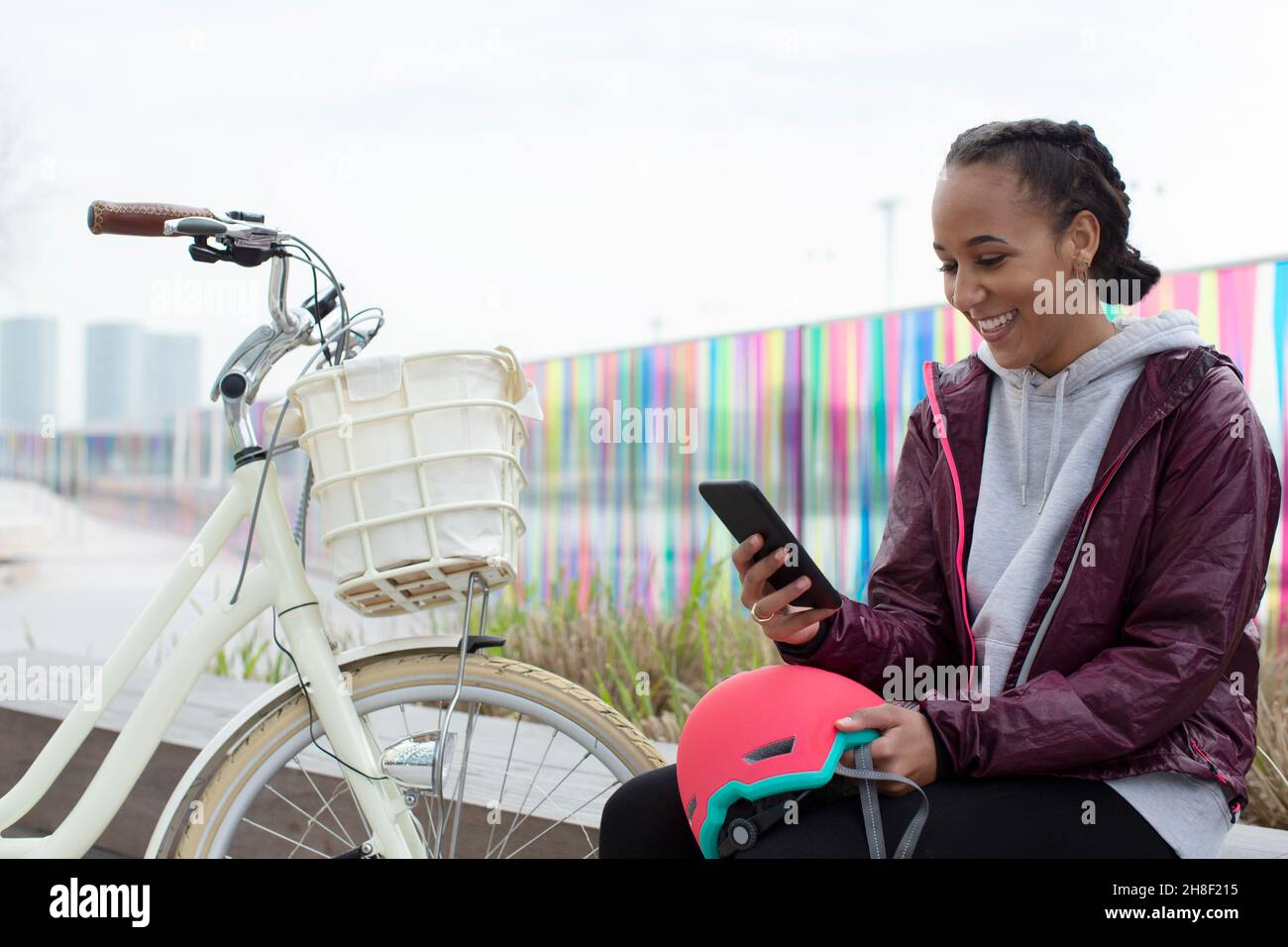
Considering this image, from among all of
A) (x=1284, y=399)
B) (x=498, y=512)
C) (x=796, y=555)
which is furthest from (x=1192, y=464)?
(x=1284, y=399)

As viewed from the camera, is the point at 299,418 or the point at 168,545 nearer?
the point at 299,418

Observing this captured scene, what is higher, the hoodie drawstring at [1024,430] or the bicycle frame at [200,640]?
the hoodie drawstring at [1024,430]

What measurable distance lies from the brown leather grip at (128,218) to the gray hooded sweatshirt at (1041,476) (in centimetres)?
121

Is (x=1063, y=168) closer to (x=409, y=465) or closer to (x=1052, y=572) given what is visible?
(x=1052, y=572)

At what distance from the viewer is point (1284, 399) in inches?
117

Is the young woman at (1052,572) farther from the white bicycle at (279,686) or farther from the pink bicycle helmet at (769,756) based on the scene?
the white bicycle at (279,686)

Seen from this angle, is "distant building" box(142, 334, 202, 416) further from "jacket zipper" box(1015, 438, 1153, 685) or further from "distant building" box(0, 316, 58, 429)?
"jacket zipper" box(1015, 438, 1153, 685)

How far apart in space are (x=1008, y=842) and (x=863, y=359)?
9.65 feet

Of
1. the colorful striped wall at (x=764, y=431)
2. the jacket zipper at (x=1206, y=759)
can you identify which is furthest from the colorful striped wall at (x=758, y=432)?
the jacket zipper at (x=1206, y=759)

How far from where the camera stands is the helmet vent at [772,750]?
1.21 m

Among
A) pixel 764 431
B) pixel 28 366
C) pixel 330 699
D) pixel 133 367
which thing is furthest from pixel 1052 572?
pixel 133 367

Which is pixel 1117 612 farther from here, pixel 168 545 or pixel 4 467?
pixel 168 545

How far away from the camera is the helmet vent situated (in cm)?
121

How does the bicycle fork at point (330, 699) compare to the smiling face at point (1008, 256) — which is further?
the bicycle fork at point (330, 699)
